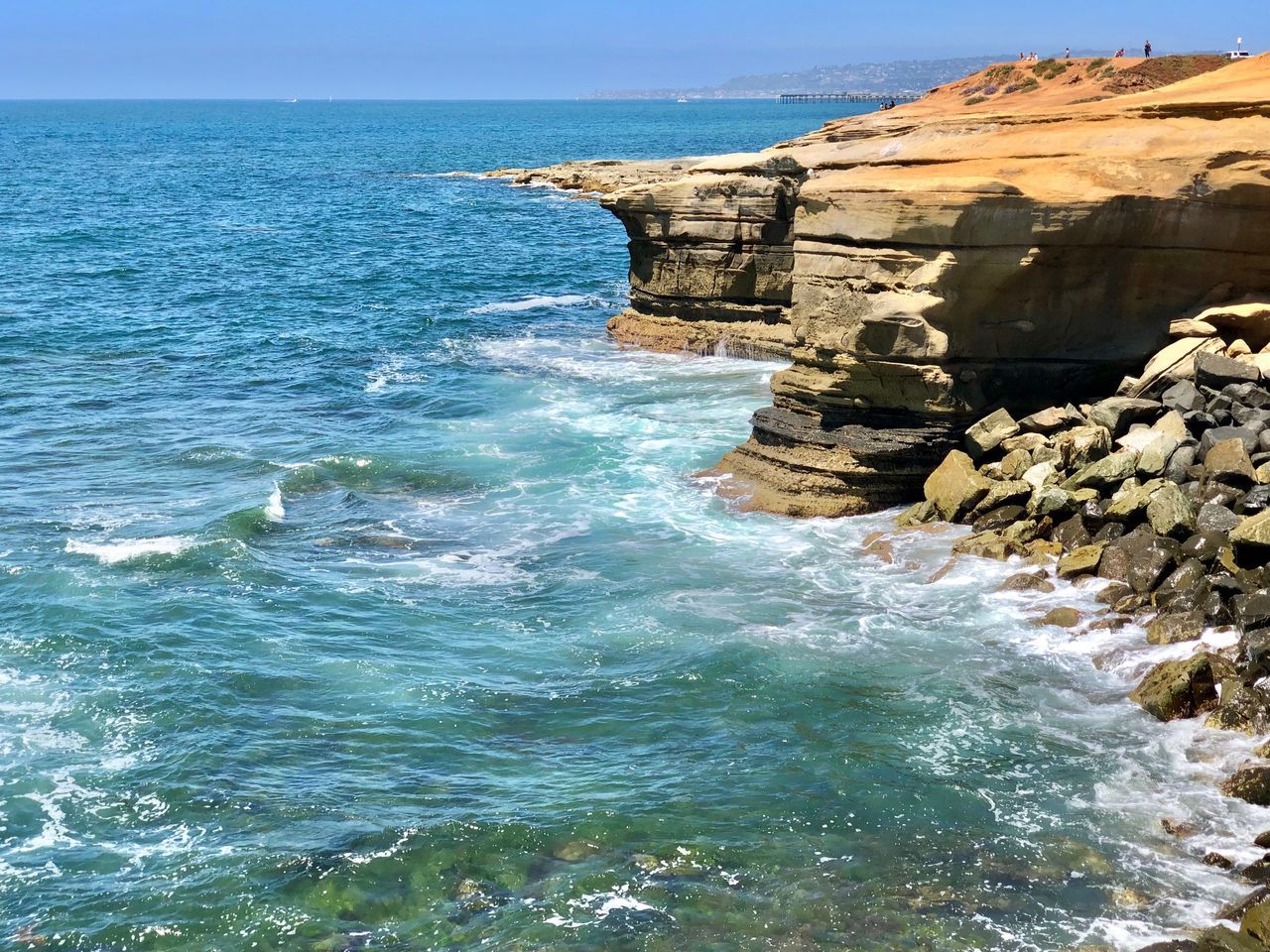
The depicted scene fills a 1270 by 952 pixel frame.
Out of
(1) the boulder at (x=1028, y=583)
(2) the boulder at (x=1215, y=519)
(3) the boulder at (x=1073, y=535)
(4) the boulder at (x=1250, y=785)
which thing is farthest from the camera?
(3) the boulder at (x=1073, y=535)

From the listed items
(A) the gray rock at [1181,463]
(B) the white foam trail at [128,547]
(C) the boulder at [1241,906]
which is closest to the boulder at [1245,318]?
(A) the gray rock at [1181,463]

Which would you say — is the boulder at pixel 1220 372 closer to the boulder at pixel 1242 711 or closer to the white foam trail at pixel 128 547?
the boulder at pixel 1242 711

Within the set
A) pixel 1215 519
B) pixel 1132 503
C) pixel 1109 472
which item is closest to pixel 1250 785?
pixel 1215 519

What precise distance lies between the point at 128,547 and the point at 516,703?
8425mm

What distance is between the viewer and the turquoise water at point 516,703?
469 inches

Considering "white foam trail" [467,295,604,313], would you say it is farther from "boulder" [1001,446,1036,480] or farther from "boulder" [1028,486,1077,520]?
"boulder" [1028,486,1077,520]

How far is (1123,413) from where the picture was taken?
20.5 metres

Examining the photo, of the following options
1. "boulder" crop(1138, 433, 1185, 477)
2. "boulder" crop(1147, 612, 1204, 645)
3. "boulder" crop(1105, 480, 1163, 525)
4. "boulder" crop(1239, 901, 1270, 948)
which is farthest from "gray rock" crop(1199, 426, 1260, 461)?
"boulder" crop(1239, 901, 1270, 948)

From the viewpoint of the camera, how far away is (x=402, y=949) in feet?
37.2

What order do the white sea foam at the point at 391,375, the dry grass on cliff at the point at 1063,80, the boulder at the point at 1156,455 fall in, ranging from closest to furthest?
the boulder at the point at 1156,455 → the white sea foam at the point at 391,375 → the dry grass on cliff at the point at 1063,80

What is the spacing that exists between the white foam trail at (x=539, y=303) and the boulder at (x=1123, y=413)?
24.1m

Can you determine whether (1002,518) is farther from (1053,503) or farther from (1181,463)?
(1181,463)

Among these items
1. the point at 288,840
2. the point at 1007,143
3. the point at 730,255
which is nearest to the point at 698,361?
the point at 730,255

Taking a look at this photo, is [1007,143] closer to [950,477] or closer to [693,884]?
[950,477]
